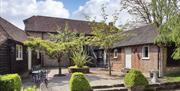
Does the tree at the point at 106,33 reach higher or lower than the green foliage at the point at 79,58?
higher

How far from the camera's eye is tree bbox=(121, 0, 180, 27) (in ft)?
60.2

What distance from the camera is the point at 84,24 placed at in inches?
1925

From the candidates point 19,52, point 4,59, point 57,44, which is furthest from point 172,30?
point 19,52

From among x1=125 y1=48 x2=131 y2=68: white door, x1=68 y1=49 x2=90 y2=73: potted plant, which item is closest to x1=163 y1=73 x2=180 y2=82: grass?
x1=125 y1=48 x2=131 y2=68: white door

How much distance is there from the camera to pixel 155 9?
20.9 m

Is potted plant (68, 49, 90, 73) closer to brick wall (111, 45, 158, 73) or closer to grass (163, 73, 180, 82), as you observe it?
brick wall (111, 45, 158, 73)

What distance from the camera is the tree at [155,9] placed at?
18339mm

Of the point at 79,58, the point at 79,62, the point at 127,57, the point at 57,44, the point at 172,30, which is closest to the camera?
the point at 172,30

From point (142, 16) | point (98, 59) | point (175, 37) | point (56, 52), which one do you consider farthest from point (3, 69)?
point (98, 59)

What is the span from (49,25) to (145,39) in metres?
21.7

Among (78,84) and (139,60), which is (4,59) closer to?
(78,84)

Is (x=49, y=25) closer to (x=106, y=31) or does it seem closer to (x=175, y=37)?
(x=106, y=31)

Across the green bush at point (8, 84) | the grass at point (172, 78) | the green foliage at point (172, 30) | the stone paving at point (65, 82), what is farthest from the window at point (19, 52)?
the green bush at point (8, 84)

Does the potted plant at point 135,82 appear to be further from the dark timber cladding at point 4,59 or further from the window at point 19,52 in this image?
the window at point 19,52
